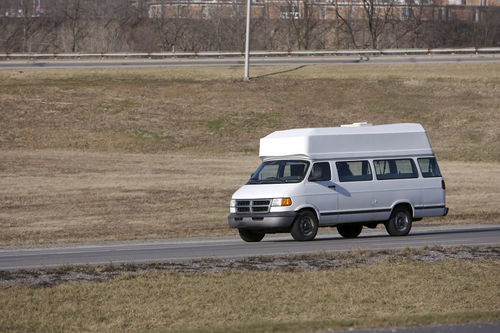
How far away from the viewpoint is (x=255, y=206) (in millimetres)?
22438

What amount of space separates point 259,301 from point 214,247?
7.64 m

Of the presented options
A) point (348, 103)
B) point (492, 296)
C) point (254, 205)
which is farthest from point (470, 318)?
point (348, 103)

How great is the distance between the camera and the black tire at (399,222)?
2405 cm

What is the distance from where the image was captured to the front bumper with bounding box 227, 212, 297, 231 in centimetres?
2220

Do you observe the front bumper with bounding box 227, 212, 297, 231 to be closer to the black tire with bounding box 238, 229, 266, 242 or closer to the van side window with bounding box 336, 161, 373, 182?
the black tire with bounding box 238, 229, 266, 242

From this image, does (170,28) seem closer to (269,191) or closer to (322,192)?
(322,192)

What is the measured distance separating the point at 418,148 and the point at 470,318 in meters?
12.0

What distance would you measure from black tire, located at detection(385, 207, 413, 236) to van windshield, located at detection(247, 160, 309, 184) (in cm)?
257

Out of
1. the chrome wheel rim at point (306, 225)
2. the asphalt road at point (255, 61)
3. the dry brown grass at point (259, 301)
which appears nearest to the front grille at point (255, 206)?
the chrome wheel rim at point (306, 225)

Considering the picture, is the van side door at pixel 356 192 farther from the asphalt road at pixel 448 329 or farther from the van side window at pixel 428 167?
the asphalt road at pixel 448 329

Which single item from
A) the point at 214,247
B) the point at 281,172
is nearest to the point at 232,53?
the point at 281,172

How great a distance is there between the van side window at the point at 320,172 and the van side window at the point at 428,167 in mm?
2654

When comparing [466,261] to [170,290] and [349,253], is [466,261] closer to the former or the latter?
[349,253]

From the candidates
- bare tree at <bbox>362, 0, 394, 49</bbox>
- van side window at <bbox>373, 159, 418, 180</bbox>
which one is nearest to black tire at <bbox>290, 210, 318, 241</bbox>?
van side window at <bbox>373, 159, 418, 180</bbox>
